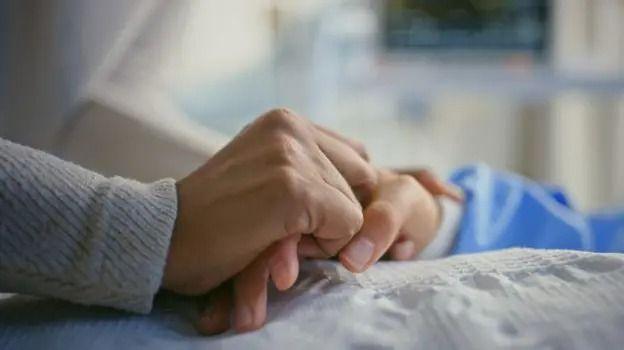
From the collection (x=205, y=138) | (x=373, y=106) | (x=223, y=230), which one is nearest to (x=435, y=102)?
(x=373, y=106)

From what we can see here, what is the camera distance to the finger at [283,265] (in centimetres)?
42

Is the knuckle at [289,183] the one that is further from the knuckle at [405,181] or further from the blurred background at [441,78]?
the blurred background at [441,78]

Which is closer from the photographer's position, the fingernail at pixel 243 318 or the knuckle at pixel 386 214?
the fingernail at pixel 243 318

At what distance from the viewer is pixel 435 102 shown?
2287mm

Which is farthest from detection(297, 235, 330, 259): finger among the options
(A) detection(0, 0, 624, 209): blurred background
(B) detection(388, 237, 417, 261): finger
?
(A) detection(0, 0, 624, 209): blurred background

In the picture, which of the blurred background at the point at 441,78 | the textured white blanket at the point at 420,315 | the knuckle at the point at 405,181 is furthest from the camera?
the blurred background at the point at 441,78

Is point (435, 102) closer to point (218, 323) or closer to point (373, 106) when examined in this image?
point (373, 106)

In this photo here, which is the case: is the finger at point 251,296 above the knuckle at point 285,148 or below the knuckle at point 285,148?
below

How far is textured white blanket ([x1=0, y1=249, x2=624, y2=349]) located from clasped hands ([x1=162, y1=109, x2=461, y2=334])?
0.7 inches

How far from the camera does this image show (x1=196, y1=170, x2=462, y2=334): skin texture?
1.36ft

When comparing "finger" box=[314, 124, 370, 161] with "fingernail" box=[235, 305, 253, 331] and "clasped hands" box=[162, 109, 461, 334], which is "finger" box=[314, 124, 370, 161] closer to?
"clasped hands" box=[162, 109, 461, 334]

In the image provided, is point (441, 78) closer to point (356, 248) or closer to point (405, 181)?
point (405, 181)

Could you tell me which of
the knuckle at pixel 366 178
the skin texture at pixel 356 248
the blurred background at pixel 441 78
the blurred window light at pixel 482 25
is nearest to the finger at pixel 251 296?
the skin texture at pixel 356 248

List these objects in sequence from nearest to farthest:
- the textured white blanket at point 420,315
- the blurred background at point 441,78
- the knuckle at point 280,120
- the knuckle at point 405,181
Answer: the textured white blanket at point 420,315 < the knuckle at point 280,120 < the knuckle at point 405,181 < the blurred background at point 441,78
